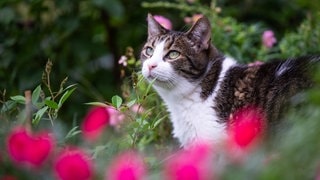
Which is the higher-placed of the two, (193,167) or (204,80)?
(193,167)

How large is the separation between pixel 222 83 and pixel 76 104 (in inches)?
70.8

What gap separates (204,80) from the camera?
3.20 m

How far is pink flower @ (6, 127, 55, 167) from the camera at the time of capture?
4.09 feet

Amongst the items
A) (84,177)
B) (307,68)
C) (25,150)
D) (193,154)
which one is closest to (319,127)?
(193,154)

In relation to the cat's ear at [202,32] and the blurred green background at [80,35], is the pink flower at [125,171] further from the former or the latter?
the blurred green background at [80,35]

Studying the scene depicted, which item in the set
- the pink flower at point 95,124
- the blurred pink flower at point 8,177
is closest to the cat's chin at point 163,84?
the pink flower at point 95,124

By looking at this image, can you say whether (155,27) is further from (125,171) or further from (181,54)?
(125,171)

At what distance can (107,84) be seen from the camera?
489 cm

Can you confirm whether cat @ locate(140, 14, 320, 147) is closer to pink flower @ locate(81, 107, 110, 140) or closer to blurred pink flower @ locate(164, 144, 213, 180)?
pink flower @ locate(81, 107, 110, 140)

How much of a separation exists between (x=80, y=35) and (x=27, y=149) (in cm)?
358

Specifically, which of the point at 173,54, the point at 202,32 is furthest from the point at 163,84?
the point at 202,32

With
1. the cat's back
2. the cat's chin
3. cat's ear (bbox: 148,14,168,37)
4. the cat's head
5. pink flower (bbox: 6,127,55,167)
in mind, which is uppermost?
pink flower (bbox: 6,127,55,167)

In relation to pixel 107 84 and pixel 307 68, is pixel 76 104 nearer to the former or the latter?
pixel 107 84

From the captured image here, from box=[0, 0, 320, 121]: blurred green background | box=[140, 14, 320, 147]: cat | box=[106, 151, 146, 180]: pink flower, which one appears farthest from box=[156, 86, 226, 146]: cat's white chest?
box=[106, 151, 146, 180]: pink flower
